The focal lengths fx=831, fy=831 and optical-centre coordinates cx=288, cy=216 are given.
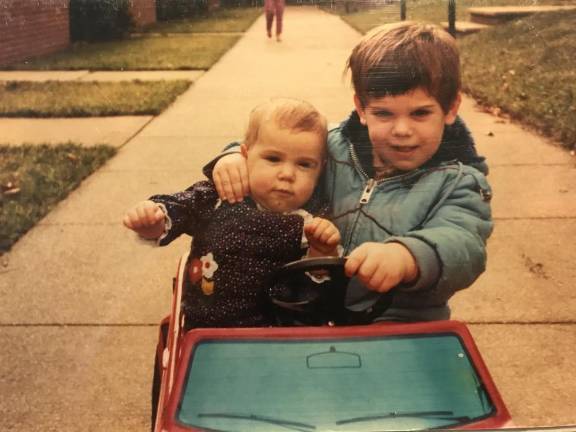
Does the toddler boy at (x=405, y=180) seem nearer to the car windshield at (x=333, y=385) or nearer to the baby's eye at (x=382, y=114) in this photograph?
the baby's eye at (x=382, y=114)

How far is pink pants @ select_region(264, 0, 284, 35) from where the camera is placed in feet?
5.92

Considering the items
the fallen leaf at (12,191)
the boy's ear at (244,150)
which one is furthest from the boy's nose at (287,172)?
the fallen leaf at (12,191)

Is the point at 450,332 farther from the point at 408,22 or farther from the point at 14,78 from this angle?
the point at 14,78

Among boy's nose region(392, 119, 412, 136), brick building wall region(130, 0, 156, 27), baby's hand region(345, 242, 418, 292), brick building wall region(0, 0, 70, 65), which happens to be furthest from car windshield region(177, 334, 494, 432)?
brick building wall region(0, 0, 70, 65)

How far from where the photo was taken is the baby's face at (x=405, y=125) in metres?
1.74

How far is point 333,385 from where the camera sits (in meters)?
1.64

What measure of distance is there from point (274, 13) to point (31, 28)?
1.92 ft

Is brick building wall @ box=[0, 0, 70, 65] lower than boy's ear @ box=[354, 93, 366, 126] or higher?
higher

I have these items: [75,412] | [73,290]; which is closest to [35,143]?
[73,290]

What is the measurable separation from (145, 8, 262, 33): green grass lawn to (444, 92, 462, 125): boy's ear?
1.54ft

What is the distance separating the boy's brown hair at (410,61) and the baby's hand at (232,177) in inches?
12.7

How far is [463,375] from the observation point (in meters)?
1.63

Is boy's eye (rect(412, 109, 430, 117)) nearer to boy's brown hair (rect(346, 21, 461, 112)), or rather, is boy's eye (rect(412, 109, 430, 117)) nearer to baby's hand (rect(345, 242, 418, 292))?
boy's brown hair (rect(346, 21, 461, 112))

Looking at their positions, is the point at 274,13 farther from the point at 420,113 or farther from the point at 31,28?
the point at 31,28
